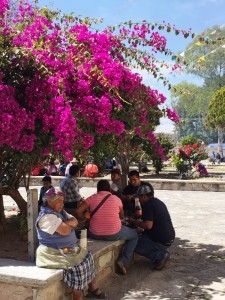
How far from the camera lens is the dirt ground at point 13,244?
5.73 m

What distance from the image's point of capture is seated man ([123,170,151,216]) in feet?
23.8

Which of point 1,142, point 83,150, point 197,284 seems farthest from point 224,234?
point 1,142

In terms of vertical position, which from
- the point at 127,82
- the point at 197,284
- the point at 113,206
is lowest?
the point at 197,284

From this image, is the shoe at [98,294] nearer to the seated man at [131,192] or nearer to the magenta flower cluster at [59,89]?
the magenta flower cluster at [59,89]

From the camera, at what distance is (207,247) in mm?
7465

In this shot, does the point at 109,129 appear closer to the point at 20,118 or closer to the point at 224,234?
the point at 20,118

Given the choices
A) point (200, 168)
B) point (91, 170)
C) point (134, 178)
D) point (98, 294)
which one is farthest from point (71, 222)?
point (200, 168)

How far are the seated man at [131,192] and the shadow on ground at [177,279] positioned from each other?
0.99 meters

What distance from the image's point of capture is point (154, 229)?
6148 mm

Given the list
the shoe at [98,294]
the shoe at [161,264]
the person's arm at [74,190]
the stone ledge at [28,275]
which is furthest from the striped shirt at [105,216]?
the person's arm at [74,190]

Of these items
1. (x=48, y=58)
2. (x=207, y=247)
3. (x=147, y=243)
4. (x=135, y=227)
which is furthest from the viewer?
(x=207, y=247)

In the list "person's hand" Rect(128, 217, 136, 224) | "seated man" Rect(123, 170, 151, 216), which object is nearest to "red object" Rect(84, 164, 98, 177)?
"seated man" Rect(123, 170, 151, 216)

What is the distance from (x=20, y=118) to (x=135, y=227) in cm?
279

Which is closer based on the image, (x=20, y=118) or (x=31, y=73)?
(x=20, y=118)
